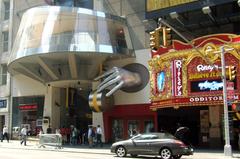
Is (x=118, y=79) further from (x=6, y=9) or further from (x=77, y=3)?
(x=6, y=9)

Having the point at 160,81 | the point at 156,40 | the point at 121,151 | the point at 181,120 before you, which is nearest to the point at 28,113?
the point at 181,120

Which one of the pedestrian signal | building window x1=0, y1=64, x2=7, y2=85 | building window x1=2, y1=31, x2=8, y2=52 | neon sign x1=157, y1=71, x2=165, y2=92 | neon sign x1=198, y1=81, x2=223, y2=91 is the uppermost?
building window x1=2, y1=31, x2=8, y2=52

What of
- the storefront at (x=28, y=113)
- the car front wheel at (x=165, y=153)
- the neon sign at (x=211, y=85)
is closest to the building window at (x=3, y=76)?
the storefront at (x=28, y=113)

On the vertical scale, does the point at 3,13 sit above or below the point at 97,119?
above

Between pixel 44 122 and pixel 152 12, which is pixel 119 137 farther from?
pixel 152 12

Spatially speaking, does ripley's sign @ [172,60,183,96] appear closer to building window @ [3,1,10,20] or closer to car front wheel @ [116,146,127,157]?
car front wheel @ [116,146,127,157]

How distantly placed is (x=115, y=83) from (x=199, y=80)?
8558 mm

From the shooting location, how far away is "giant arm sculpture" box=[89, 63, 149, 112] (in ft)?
109

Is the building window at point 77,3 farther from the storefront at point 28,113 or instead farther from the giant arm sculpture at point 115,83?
the storefront at point 28,113

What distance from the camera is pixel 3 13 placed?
48375mm

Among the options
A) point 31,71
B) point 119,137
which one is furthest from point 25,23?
point 119,137

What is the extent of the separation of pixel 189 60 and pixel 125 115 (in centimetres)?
1004

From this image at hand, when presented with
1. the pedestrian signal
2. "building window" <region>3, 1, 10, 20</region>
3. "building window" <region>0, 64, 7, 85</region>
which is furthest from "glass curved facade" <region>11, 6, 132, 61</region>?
the pedestrian signal

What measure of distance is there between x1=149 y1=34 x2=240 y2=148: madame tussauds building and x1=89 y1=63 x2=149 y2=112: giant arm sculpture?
11.1 ft
